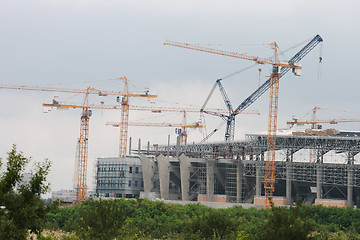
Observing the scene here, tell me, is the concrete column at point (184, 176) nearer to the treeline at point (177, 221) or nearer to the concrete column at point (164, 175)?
the concrete column at point (164, 175)

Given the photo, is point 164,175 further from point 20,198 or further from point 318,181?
point 20,198

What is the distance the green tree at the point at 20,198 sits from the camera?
137ft

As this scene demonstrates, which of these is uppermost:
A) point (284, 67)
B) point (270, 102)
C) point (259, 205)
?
point (284, 67)

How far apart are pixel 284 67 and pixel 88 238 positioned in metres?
99.4

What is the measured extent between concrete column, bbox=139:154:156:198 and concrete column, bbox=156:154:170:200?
4.06 metres

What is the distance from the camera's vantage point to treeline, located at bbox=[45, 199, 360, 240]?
213 ft

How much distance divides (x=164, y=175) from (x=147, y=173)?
497cm

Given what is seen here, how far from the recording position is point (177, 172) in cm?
15925

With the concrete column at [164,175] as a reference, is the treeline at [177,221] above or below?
below

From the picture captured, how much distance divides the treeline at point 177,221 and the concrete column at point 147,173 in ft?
96.3

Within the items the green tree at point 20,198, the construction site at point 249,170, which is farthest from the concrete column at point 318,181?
the green tree at point 20,198

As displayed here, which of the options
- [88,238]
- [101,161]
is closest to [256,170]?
[101,161]

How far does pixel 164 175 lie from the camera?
156 m

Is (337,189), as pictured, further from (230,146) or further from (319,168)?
(230,146)
